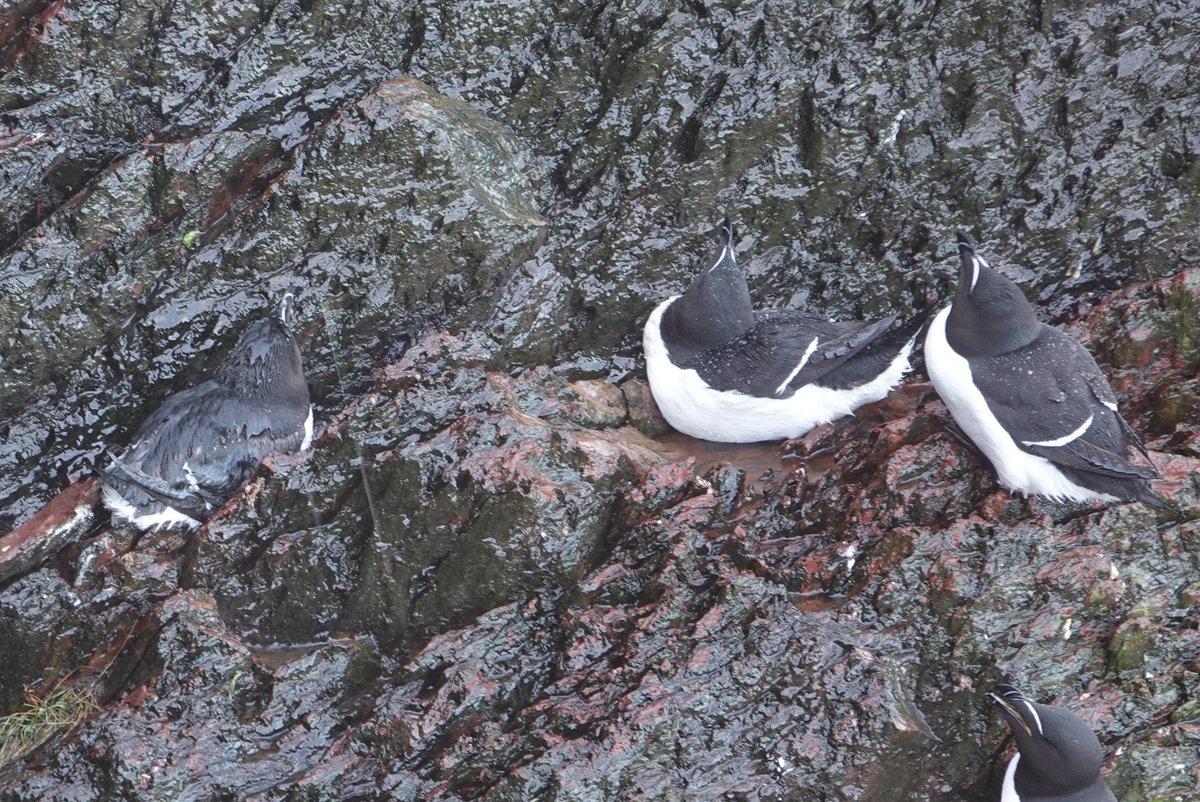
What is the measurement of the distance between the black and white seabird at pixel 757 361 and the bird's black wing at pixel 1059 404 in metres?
0.77

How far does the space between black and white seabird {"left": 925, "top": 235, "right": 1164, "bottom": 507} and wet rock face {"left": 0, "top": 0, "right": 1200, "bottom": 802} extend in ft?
0.52

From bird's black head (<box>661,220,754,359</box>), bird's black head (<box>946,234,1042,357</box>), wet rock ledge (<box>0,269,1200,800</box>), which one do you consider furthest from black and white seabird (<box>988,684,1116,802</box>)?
bird's black head (<box>661,220,754,359</box>)

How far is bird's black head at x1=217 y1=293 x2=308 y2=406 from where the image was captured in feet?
19.2

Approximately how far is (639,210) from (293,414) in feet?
7.41

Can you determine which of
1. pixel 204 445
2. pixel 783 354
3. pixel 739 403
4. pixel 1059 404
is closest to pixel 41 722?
pixel 204 445

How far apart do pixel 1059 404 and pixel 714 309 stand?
6.13 ft

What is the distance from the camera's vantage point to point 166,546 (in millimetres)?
5797

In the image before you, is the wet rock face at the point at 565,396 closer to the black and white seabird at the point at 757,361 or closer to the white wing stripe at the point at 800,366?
the black and white seabird at the point at 757,361

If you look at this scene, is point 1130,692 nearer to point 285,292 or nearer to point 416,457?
point 416,457

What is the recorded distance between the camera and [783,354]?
6.01 metres

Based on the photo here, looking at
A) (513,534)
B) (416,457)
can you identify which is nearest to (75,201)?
(416,457)

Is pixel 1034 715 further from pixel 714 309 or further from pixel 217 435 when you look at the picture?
pixel 217 435

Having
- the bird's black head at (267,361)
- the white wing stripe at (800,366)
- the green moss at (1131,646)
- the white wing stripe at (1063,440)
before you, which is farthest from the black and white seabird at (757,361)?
the bird's black head at (267,361)

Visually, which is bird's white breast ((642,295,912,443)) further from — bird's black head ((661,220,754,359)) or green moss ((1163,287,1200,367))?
green moss ((1163,287,1200,367))
